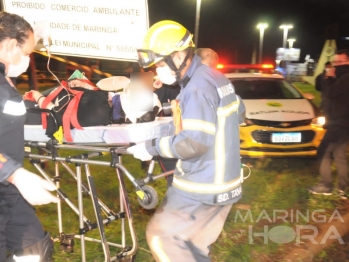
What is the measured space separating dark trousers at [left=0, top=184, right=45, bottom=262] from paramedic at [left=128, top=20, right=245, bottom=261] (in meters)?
0.69

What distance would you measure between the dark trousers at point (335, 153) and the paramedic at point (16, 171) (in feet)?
12.7

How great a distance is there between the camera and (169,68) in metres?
2.59

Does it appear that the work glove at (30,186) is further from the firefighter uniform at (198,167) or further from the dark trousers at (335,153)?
the dark trousers at (335,153)

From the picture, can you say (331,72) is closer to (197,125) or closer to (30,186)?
(197,125)

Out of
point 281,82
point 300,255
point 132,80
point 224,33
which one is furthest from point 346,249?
point 224,33

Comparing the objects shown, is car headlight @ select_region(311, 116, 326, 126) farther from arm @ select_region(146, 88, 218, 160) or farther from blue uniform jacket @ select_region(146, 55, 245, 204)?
arm @ select_region(146, 88, 218, 160)

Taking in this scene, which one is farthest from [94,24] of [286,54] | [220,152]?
[286,54]

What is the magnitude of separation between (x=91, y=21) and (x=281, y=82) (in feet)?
14.2

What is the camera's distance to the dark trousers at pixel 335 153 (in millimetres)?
5301

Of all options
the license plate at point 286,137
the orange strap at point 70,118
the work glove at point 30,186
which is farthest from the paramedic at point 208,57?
the work glove at point 30,186

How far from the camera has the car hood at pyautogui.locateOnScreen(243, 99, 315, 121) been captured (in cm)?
673

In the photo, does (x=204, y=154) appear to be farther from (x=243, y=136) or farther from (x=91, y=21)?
(x=243, y=136)

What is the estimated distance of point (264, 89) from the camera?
775 cm

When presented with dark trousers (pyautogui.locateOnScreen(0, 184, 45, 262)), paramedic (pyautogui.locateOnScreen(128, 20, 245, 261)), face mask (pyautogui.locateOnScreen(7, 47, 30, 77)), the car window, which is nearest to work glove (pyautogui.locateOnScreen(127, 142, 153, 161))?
paramedic (pyautogui.locateOnScreen(128, 20, 245, 261))
